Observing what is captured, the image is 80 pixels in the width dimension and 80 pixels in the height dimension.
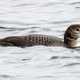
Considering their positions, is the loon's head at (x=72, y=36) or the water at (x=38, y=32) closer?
the water at (x=38, y=32)

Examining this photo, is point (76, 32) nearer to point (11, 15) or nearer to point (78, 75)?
point (78, 75)

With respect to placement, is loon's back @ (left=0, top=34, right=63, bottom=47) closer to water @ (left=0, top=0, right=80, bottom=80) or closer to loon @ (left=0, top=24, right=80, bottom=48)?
loon @ (left=0, top=24, right=80, bottom=48)

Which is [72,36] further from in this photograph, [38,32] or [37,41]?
[38,32]

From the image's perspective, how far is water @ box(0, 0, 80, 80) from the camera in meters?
16.0

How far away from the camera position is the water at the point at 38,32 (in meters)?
16.0

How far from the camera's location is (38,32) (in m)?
20.0

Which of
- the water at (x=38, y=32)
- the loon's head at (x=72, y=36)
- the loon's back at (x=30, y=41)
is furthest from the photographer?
the loon's head at (x=72, y=36)

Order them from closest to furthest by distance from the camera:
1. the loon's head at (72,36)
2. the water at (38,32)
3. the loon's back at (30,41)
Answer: the water at (38,32), the loon's back at (30,41), the loon's head at (72,36)

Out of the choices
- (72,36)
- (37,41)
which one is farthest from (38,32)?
(37,41)

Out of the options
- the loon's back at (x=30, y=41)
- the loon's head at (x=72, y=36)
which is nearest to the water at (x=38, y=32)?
the loon's back at (x=30, y=41)

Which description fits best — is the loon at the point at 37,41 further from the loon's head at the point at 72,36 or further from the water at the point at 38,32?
the water at the point at 38,32

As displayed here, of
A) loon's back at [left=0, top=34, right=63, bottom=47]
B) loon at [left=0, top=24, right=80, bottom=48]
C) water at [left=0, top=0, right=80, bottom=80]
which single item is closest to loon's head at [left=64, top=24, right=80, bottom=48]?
loon at [left=0, top=24, right=80, bottom=48]

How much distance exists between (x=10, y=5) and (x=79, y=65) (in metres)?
8.23

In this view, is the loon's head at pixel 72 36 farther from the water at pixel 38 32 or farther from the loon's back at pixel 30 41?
the water at pixel 38 32
